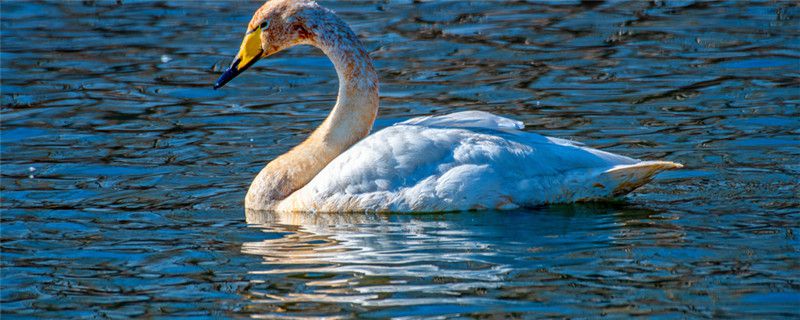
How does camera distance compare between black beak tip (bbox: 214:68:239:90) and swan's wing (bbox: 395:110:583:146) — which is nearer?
swan's wing (bbox: 395:110:583:146)

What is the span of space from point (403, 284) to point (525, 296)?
25.1 inches

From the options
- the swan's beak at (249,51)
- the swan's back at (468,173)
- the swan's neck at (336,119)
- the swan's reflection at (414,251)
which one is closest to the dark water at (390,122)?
→ the swan's reflection at (414,251)

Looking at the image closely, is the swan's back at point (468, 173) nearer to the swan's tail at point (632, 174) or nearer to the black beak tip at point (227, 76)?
the swan's tail at point (632, 174)

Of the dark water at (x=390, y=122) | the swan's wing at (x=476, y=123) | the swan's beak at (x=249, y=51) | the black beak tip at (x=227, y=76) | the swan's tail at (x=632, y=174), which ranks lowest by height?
the dark water at (x=390, y=122)

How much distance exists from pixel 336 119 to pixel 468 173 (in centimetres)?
119

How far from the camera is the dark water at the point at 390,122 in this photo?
673 centimetres

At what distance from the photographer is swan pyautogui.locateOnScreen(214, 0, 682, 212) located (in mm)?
8320

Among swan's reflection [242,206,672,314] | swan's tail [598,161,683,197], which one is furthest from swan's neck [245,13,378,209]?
swan's tail [598,161,683,197]

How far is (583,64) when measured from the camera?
13.3 m

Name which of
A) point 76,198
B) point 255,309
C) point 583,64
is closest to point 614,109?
point 583,64

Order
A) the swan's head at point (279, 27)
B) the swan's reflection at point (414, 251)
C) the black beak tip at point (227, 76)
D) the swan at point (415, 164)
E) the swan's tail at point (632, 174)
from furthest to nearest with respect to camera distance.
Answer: the swan's head at point (279, 27) < the black beak tip at point (227, 76) < the swan at point (415, 164) < the swan's tail at point (632, 174) < the swan's reflection at point (414, 251)

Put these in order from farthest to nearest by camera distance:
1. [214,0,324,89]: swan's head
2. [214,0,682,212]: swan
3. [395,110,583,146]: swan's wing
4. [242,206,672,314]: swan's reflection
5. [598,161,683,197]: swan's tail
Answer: [214,0,324,89]: swan's head, [395,110,583,146]: swan's wing, [214,0,682,212]: swan, [598,161,683,197]: swan's tail, [242,206,672,314]: swan's reflection

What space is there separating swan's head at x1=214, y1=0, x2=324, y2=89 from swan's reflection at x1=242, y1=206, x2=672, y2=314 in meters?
1.08

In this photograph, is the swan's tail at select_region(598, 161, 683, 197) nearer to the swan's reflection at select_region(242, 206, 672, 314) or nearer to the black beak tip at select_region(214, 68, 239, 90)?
the swan's reflection at select_region(242, 206, 672, 314)
